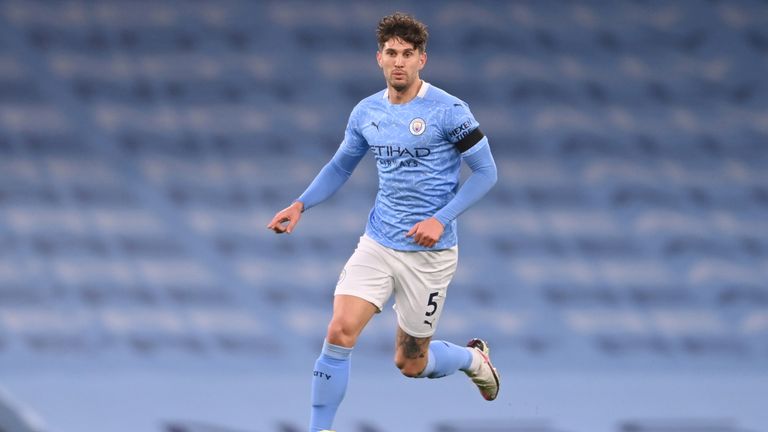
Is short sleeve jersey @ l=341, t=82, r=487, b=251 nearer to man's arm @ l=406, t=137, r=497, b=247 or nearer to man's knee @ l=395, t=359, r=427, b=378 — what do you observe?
man's arm @ l=406, t=137, r=497, b=247

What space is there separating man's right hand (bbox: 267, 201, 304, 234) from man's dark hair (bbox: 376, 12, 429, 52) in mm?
739

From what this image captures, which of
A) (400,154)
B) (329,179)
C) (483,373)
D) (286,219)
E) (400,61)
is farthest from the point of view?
(483,373)

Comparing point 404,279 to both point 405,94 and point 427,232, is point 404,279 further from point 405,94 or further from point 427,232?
point 405,94

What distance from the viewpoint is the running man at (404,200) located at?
5723 mm

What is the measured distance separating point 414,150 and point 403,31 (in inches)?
17.9

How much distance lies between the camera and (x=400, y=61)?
5.67 m

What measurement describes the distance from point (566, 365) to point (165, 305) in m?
2.59

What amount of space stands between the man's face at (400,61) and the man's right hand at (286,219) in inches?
25.5

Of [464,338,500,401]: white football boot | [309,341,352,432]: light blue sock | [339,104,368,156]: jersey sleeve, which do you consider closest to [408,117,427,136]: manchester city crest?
[339,104,368,156]: jersey sleeve

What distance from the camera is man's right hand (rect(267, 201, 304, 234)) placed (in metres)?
5.83

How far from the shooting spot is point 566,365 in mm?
9633

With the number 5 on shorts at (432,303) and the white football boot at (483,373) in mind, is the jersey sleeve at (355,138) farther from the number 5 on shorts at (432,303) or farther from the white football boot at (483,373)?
the white football boot at (483,373)

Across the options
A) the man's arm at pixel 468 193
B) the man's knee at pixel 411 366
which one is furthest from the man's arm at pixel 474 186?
the man's knee at pixel 411 366

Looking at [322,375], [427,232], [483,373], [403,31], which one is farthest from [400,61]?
[483,373]
